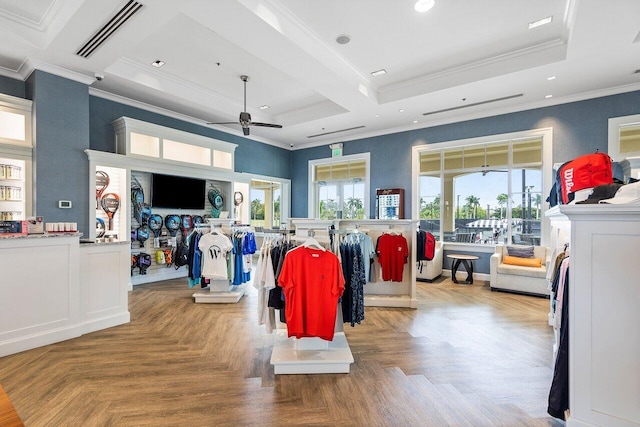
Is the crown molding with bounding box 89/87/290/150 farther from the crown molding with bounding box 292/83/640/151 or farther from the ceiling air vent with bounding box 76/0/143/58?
the crown molding with bounding box 292/83/640/151

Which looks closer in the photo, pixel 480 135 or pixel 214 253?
pixel 214 253

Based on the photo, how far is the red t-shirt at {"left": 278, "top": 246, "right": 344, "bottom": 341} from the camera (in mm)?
2594

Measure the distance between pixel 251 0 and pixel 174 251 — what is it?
16.9ft

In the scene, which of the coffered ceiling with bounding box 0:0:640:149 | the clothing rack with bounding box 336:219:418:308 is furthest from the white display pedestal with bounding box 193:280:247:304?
the coffered ceiling with bounding box 0:0:640:149

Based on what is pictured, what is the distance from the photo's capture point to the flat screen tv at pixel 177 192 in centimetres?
624

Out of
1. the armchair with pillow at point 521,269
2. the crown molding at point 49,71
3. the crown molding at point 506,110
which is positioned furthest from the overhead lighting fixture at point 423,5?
the crown molding at point 49,71

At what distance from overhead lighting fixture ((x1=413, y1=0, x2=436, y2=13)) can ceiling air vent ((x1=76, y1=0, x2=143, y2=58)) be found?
295cm

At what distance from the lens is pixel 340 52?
15.0 ft

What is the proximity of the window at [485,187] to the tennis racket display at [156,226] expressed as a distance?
18.9 feet

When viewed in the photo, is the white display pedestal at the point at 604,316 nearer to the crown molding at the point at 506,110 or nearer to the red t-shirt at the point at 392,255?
the red t-shirt at the point at 392,255

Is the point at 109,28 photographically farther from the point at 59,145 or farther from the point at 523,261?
the point at 523,261

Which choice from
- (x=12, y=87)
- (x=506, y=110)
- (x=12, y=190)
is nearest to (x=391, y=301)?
(x=506, y=110)

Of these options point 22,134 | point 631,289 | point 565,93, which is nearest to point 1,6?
point 22,134

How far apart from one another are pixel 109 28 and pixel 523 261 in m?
7.07
